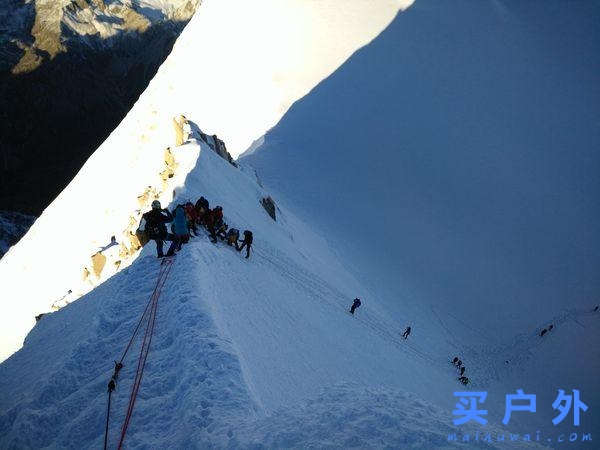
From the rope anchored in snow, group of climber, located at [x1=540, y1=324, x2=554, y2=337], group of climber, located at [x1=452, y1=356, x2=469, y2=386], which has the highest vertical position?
group of climber, located at [x1=540, y1=324, x2=554, y2=337]

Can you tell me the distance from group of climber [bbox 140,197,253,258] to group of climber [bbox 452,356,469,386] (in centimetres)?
1416

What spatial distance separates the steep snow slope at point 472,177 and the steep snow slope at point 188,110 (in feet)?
19.1

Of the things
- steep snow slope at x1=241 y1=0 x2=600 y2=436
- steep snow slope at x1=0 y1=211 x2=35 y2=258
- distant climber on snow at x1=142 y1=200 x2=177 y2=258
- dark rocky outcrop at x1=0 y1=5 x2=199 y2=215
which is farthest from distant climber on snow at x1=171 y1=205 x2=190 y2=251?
dark rocky outcrop at x1=0 y1=5 x2=199 y2=215

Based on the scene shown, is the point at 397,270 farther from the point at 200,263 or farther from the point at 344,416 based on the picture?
the point at 344,416

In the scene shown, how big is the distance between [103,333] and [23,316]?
18629mm

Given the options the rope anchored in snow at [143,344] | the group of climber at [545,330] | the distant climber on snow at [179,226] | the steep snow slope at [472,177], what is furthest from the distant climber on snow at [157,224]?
the group of climber at [545,330]

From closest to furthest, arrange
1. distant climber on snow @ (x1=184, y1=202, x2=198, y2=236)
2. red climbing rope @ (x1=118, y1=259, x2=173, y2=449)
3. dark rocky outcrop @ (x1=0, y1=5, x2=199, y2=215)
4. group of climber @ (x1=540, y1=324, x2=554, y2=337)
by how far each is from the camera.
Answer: red climbing rope @ (x1=118, y1=259, x2=173, y2=449), distant climber on snow @ (x1=184, y1=202, x2=198, y2=236), group of climber @ (x1=540, y1=324, x2=554, y2=337), dark rocky outcrop @ (x1=0, y1=5, x2=199, y2=215)

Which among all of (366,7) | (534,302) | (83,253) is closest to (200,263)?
(83,253)

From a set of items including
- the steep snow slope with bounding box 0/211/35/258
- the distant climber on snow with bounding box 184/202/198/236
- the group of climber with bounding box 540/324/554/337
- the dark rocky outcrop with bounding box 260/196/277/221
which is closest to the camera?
the distant climber on snow with bounding box 184/202/198/236

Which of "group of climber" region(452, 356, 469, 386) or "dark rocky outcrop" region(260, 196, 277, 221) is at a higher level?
"dark rocky outcrop" region(260, 196, 277, 221)

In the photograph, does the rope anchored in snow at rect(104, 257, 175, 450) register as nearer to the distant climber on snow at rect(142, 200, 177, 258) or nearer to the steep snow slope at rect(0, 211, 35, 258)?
the distant climber on snow at rect(142, 200, 177, 258)

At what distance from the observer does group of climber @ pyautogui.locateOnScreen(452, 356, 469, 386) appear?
22.3m

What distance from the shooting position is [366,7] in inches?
2312

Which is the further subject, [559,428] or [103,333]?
[559,428]
